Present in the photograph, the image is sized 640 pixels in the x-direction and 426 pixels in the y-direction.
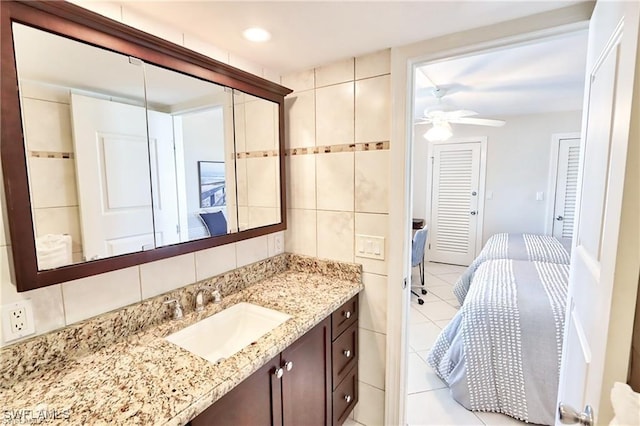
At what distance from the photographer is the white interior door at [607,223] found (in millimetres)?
541

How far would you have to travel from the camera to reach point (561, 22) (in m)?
1.14

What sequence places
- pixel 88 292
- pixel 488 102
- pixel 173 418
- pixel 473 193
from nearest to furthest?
pixel 173 418 < pixel 88 292 < pixel 488 102 < pixel 473 193

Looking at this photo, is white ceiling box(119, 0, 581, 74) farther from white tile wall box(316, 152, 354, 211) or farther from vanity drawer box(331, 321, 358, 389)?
vanity drawer box(331, 321, 358, 389)

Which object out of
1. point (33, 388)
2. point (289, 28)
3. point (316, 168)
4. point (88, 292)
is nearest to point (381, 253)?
point (316, 168)

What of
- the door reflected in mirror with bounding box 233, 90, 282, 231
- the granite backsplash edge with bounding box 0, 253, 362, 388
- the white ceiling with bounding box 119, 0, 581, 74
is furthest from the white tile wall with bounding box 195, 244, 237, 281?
the white ceiling with bounding box 119, 0, 581, 74

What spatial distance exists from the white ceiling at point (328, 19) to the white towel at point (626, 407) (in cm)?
123

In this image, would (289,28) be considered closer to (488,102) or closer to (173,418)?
(173,418)

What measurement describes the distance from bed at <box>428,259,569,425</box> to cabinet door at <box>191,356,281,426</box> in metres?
1.40

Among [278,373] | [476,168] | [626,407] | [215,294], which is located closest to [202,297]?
[215,294]

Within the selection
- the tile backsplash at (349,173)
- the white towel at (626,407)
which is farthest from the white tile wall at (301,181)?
the white towel at (626,407)

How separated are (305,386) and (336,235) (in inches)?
31.2

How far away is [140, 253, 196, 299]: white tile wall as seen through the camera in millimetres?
1216

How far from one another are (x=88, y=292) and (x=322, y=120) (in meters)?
1.35

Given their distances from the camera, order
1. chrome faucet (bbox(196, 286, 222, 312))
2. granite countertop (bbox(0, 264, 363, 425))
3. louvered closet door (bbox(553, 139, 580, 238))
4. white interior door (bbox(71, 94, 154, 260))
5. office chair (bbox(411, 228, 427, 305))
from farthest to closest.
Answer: louvered closet door (bbox(553, 139, 580, 238)) < office chair (bbox(411, 228, 427, 305)) < chrome faucet (bbox(196, 286, 222, 312)) < white interior door (bbox(71, 94, 154, 260)) < granite countertop (bbox(0, 264, 363, 425))
